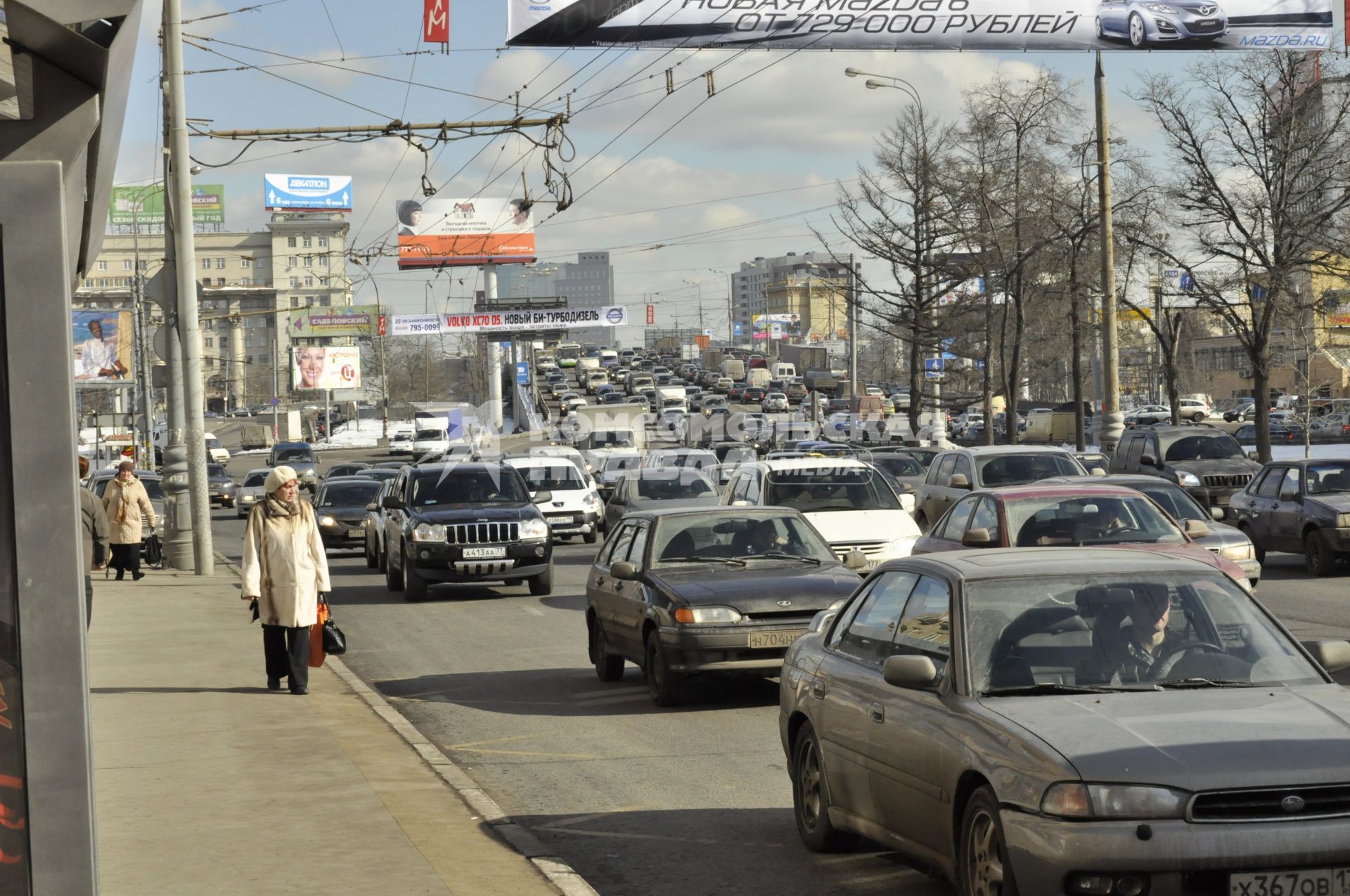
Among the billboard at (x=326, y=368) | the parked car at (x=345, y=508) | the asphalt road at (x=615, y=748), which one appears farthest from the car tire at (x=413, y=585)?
the billboard at (x=326, y=368)

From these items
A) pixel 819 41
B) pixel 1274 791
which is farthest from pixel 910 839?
pixel 819 41

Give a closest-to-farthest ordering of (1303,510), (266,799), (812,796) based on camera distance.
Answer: (812,796) → (266,799) → (1303,510)

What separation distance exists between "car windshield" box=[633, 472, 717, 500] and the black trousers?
16411mm

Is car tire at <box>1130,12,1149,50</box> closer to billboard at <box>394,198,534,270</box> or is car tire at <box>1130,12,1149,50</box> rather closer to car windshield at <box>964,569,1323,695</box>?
car windshield at <box>964,569,1323,695</box>

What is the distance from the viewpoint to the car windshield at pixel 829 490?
770 inches

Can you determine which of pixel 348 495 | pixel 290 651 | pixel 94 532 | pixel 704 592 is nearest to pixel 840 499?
pixel 704 592

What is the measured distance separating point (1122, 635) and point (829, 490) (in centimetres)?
1367

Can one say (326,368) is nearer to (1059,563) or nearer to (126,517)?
(126,517)

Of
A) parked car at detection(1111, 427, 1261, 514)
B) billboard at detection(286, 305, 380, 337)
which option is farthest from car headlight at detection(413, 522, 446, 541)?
billboard at detection(286, 305, 380, 337)

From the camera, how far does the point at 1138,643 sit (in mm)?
6172

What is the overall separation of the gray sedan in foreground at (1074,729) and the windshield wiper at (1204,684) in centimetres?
1

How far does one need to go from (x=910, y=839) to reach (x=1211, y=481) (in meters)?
24.3

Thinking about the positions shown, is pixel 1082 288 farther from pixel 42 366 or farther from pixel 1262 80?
pixel 42 366

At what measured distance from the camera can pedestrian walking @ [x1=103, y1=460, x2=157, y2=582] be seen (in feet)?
81.9
